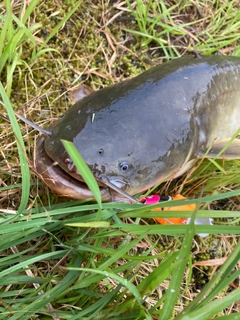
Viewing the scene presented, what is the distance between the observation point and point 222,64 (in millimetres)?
2246

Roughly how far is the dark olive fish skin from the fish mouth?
1 cm

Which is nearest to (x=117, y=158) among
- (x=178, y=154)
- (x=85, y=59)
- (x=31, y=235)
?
(x=178, y=154)

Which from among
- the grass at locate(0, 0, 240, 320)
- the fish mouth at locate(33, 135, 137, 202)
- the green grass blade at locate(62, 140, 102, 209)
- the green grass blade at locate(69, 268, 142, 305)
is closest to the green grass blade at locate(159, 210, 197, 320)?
the grass at locate(0, 0, 240, 320)

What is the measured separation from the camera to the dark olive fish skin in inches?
62.8

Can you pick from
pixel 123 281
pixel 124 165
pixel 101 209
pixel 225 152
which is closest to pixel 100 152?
pixel 124 165

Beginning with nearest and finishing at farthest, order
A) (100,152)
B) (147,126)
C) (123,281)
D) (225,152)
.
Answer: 1. (123,281)
2. (100,152)
3. (147,126)
4. (225,152)

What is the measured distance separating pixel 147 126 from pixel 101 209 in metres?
0.52

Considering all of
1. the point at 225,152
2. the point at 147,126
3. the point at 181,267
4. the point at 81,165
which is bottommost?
the point at 225,152

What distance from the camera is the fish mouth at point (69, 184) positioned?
1.58 m

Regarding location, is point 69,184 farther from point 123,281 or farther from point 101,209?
point 123,281

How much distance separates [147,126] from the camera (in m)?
1.71

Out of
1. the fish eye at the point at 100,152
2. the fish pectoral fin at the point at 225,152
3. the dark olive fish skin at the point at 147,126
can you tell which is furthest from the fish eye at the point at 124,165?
the fish pectoral fin at the point at 225,152

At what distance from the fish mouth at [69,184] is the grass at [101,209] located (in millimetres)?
96

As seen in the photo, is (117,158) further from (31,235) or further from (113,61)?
(113,61)
